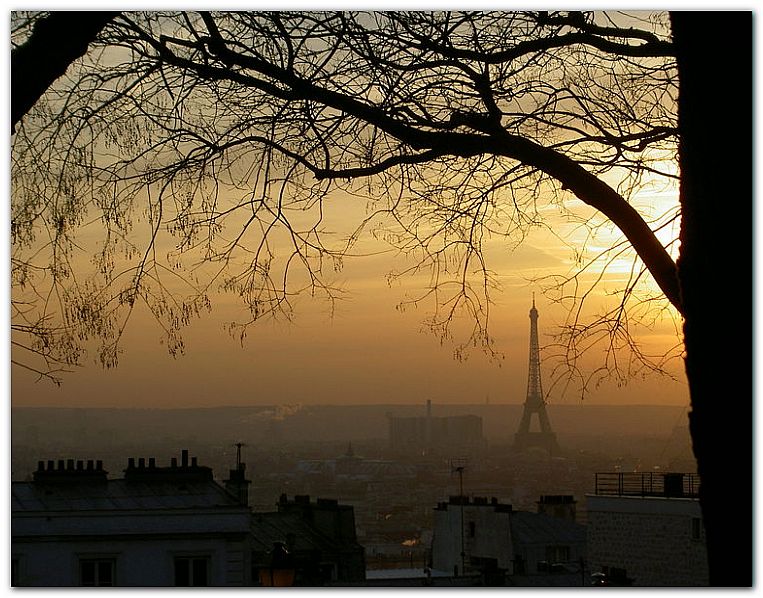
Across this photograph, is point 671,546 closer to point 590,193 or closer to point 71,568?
point 71,568

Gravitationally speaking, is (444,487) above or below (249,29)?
below

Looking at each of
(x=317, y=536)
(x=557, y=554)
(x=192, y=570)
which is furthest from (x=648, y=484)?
(x=192, y=570)

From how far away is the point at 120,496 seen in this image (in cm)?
1525

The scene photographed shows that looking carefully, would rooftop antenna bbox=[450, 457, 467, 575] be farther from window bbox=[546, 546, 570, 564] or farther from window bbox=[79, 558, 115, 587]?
window bbox=[79, 558, 115, 587]

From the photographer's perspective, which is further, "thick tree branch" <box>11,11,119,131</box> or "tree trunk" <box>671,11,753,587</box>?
"thick tree branch" <box>11,11,119,131</box>

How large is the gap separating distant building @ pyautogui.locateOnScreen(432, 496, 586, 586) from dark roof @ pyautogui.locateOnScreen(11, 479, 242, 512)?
7.60m

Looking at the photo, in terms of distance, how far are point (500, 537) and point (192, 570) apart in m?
11.3

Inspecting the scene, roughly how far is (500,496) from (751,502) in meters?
25.8

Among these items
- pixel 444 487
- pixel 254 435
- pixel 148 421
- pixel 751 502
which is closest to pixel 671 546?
pixel 254 435

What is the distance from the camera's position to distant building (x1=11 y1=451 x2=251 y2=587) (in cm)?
1346

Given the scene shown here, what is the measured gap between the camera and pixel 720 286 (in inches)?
141

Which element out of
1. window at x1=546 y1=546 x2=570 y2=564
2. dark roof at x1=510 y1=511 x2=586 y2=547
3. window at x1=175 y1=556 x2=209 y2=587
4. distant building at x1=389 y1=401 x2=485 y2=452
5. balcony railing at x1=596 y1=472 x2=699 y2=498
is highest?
distant building at x1=389 y1=401 x2=485 y2=452

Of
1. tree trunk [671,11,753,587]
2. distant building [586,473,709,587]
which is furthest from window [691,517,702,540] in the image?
tree trunk [671,11,753,587]

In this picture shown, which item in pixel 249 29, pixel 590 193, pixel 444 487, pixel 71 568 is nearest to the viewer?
pixel 590 193
